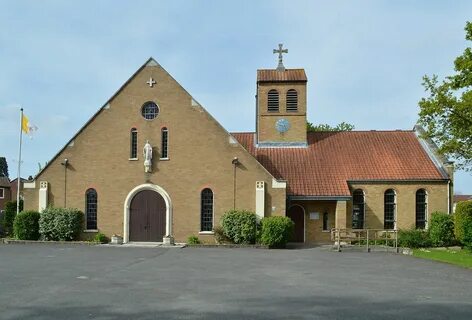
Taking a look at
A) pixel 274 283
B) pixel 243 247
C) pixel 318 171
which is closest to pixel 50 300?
pixel 274 283

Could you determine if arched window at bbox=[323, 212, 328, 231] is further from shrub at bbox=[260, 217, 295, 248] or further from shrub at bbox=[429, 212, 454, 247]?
shrub at bbox=[429, 212, 454, 247]

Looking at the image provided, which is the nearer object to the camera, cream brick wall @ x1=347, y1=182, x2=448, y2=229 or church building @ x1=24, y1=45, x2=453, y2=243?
church building @ x1=24, y1=45, x2=453, y2=243

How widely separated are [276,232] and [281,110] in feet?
37.4

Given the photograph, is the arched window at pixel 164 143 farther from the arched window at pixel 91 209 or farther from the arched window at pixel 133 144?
the arched window at pixel 91 209

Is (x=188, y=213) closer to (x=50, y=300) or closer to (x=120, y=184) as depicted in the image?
(x=120, y=184)

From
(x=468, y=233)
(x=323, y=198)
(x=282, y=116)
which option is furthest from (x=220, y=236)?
(x=468, y=233)

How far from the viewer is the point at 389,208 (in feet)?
112

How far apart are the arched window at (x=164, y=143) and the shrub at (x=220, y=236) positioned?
5.29 meters

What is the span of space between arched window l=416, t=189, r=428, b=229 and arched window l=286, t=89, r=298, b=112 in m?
9.98

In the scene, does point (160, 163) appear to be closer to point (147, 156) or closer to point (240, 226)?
point (147, 156)

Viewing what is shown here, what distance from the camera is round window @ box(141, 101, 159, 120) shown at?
32562mm

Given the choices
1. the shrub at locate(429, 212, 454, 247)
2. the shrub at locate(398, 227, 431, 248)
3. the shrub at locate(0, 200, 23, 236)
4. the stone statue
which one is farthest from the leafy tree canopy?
the shrub at locate(429, 212, 454, 247)

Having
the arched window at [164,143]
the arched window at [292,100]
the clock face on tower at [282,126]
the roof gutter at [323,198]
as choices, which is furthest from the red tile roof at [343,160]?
the arched window at [164,143]

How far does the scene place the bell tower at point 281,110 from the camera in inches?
1471
